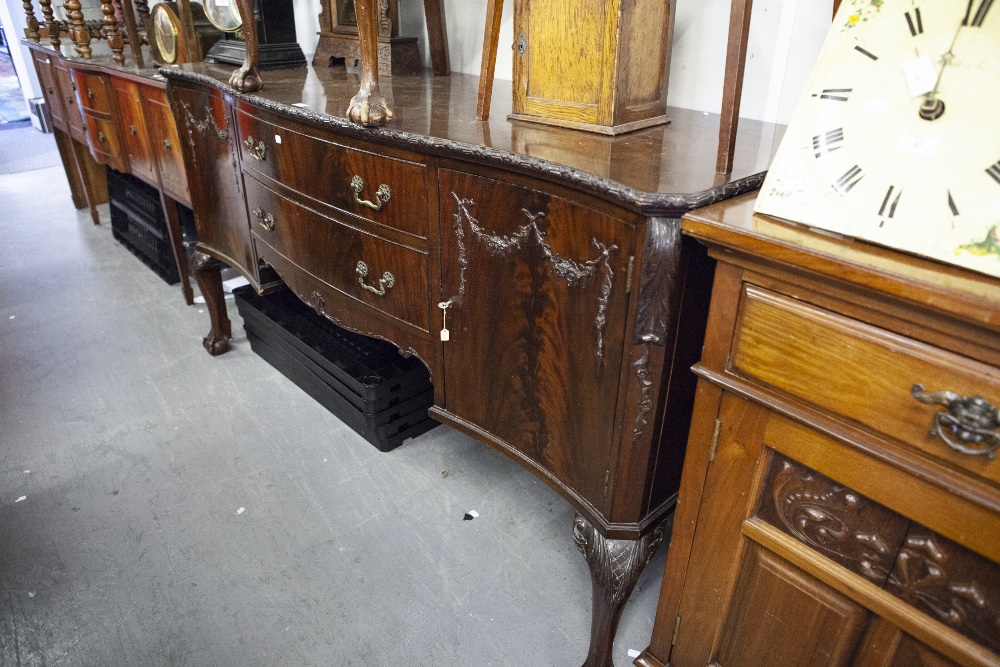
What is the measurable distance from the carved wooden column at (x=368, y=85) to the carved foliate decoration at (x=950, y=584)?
3.42 ft

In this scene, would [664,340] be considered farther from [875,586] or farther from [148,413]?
[148,413]

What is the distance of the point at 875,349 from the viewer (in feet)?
2.29

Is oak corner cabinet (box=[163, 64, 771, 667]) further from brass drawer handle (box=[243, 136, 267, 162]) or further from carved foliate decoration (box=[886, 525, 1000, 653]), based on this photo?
carved foliate decoration (box=[886, 525, 1000, 653])

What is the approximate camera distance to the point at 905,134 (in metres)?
0.68

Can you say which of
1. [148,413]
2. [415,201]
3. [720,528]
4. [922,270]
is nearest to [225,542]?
[148,413]

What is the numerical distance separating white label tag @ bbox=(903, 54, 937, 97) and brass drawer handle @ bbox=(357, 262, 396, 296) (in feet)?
3.05

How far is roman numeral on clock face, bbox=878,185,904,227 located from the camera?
69 centimetres

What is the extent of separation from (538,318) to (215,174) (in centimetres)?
131

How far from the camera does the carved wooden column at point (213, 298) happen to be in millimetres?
2209

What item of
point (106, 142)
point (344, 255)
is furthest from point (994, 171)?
point (106, 142)

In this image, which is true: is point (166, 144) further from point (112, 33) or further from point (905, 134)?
point (905, 134)

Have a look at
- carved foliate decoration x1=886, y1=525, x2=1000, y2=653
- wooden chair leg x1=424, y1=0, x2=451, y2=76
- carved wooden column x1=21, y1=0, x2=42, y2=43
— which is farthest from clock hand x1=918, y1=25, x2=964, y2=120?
carved wooden column x1=21, y1=0, x2=42, y2=43

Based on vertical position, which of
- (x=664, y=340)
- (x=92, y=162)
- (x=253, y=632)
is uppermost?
(x=664, y=340)

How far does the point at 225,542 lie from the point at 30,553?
1.45ft
